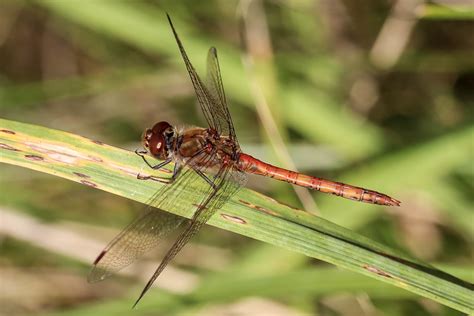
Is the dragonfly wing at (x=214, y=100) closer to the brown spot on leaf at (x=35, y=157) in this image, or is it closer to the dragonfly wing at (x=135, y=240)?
the dragonfly wing at (x=135, y=240)

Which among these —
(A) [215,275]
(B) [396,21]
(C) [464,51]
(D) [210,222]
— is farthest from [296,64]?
(D) [210,222]

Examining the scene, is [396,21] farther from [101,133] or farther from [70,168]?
[70,168]

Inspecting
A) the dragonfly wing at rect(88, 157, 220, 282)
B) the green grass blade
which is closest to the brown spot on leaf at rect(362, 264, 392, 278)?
the green grass blade

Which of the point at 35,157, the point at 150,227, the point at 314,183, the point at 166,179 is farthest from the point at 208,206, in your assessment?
the point at 314,183

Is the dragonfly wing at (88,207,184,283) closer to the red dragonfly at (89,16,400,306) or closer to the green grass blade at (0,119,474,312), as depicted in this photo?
the red dragonfly at (89,16,400,306)

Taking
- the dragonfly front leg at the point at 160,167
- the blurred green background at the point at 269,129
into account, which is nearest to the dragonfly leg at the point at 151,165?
the dragonfly front leg at the point at 160,167
